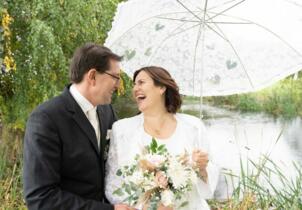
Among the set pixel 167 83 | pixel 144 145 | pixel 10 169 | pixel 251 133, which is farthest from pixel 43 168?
pixel 251 133

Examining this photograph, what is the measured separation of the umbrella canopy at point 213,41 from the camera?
2.35 m

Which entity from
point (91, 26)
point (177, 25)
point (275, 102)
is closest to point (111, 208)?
point (177, 25)

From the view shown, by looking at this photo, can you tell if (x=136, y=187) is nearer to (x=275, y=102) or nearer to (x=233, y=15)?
(x=233, y=15)

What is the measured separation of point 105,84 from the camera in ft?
6.85

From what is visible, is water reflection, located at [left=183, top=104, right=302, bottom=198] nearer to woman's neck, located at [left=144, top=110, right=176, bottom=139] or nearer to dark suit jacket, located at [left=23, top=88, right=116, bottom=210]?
woman's neck, located at [left=144, top=110, right=176, bottom=139]

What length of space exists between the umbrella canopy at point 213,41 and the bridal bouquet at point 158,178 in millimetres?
755

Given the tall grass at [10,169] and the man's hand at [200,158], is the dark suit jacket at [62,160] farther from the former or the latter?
the tall grass at [10,169]

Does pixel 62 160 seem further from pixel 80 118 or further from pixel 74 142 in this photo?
pixel 80 118

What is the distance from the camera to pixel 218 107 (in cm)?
1470

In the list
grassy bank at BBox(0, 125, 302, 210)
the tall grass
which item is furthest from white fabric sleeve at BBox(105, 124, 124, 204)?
the tall grass

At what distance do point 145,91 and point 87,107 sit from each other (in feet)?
1.00

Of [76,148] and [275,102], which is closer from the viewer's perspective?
[76,148]

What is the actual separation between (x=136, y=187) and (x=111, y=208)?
0.18 m

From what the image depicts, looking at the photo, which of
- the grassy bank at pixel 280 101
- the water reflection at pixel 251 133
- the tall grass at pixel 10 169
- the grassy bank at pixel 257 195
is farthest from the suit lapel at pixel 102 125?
the grassy bank at pixel 280 101
